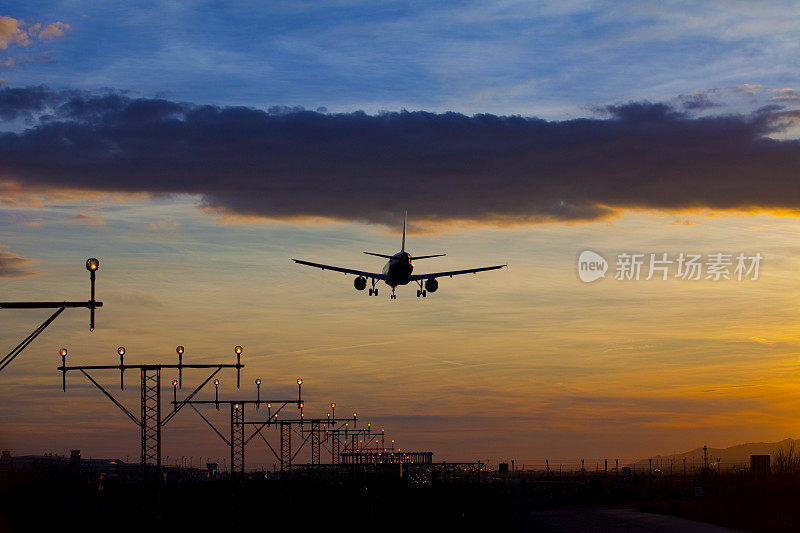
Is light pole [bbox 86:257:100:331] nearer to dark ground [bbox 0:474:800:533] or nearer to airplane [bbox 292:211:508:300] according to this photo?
dark ground [bbox 0:474:800:533]

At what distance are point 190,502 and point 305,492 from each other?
1700 centimetres

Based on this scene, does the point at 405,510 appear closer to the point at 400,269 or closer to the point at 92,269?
the point at 400,269

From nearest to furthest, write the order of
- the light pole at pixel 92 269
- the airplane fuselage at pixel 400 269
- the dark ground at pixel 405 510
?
the light pole at pixel 92 269
the dark ground at pixel 405 510
the airplane fuselage at pixel 400 269

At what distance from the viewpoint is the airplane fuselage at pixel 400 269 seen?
80688mm

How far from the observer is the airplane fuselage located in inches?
3177

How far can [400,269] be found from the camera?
80.8 m

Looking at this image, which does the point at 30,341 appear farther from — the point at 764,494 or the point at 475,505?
the point at 475,505

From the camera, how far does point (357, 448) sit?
161250 mm

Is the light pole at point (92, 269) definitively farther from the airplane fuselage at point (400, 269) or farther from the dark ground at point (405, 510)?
the airplane fuselage at point (400, 269)

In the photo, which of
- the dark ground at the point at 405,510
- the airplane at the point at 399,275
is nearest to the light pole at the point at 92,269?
the dark ground at the point at 405,510

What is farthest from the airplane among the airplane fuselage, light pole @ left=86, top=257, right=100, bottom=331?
light pole @ left=86, top=257, right=100, bottom=331

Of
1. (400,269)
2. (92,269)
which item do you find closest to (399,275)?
(400,269)

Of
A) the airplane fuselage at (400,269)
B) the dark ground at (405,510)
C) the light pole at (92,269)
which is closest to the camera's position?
the light pole at (92,269)

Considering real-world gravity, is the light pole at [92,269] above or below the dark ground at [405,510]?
above
